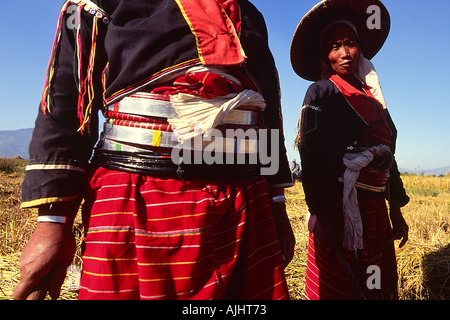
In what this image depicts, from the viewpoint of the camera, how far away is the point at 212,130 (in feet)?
3.42

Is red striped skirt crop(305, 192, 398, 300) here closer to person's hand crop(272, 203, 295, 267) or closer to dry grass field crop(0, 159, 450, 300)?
dry grass field crop(0, 159, 450, 300)

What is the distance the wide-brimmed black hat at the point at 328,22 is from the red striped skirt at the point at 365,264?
4.20 ft

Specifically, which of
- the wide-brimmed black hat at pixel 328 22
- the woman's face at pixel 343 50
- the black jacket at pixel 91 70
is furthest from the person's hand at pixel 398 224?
the black jacket at pixel 91 70

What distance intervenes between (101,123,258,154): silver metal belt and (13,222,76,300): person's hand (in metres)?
0.30

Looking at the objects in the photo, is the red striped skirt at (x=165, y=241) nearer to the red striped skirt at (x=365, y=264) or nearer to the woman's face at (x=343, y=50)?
the red striped skirt at (x=365, y=264)

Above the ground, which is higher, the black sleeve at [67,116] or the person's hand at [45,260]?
the black sleeve at [67,116]

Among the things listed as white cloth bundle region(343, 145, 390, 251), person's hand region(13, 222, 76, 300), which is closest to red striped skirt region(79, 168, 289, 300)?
person's hand region(13, 222, 76, 300)

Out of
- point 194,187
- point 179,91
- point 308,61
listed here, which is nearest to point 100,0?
point 179,91

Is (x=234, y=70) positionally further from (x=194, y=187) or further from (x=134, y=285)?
(x=134, y=285)

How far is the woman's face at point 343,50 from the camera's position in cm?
233

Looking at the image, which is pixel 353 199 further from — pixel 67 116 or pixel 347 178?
pixel 67 116

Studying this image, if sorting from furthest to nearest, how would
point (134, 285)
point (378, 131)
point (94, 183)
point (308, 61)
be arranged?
point (308, 61) < point (378, 131) < point (94, 183) < point (134, 285)

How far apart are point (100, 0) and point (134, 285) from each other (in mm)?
931

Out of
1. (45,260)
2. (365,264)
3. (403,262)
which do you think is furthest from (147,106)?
(403,262)
